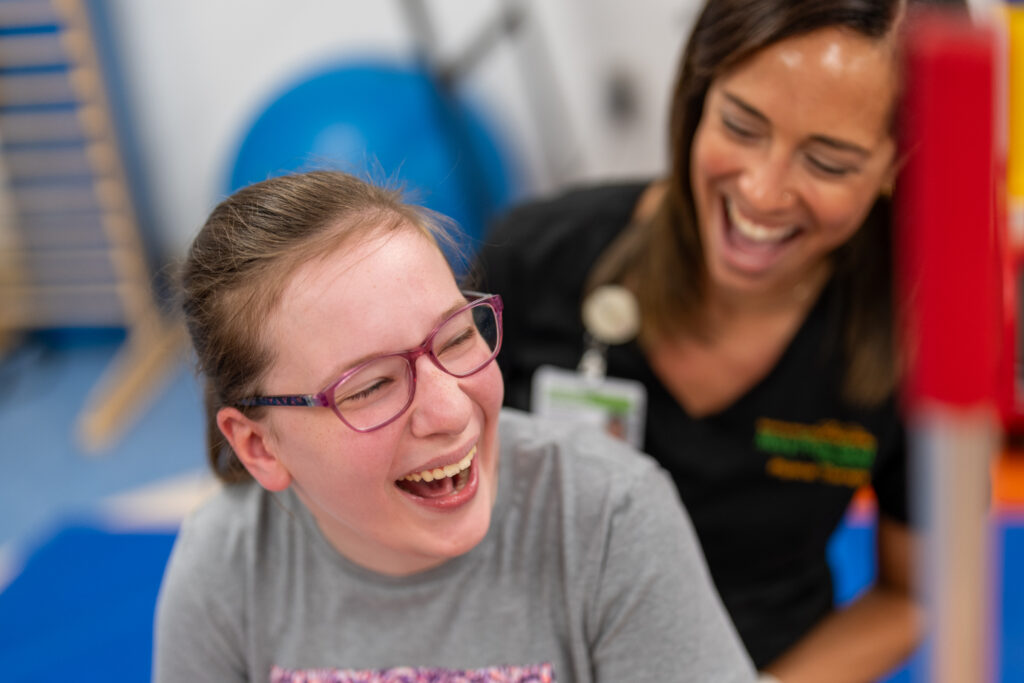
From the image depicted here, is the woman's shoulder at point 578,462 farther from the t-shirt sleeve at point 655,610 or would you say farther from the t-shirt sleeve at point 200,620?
the t-shirt sleeve at point 200,620

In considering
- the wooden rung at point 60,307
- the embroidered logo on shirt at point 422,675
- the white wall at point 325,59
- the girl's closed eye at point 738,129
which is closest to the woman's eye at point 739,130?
the girl's closed eye at point 738,129

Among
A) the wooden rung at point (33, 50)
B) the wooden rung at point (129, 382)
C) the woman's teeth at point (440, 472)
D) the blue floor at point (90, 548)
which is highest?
the wooden rung at point (33, 50)

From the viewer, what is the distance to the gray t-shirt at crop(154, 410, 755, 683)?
3.05 ft

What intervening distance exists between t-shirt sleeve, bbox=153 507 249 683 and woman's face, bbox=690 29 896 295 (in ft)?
2.02

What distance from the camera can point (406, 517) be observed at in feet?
2.87

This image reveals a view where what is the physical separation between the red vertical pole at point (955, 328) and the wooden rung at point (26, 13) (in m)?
3.24

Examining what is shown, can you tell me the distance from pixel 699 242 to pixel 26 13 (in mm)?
2571

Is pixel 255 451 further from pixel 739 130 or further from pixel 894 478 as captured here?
pixel 894 478

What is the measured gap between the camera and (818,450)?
1.26 metres

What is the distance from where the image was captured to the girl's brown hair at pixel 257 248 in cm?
84

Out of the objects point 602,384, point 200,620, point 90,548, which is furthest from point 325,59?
point 200,620

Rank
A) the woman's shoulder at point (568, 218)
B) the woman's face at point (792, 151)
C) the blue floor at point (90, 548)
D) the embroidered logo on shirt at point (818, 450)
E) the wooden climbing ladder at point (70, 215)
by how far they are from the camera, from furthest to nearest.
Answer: the wooden climbing ladder at point (70, 215), the blue floor at point (90, 548), the woman's shoulder at point (568, 218), the embroidered logo on shirt at point (818, 450), the woman's face at point (792, 151)

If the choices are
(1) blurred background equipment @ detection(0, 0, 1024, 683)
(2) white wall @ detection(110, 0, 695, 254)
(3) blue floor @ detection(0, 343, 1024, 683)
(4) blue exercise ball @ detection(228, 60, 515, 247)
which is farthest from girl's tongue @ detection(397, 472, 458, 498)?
(2) white wall @ detection(110, 0, 695, 254)

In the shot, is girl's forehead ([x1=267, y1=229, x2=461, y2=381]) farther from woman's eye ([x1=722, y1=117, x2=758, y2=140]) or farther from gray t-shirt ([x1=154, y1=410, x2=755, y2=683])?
woman's eye ([x1=722, y1=117, x2=758, y2=140])
